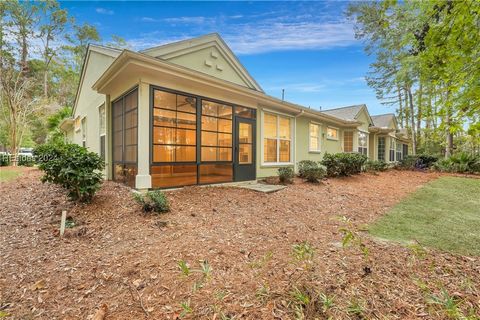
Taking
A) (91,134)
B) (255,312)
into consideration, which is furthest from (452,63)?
(91,134)

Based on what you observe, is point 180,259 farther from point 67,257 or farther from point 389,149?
point 389,149

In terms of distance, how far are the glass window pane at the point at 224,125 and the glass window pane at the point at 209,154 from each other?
71 centimetres

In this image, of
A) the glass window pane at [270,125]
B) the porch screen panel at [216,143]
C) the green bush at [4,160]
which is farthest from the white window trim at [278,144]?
the green bush at [4,160]

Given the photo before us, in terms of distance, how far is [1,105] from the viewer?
1633 cm

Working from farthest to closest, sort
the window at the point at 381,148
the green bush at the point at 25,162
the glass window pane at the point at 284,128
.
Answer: the window at the point at 381,148 → the green bush at the point at 25,162 → the glass window pane at the point at 284,128

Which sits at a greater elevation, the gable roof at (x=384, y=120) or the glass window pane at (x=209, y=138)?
the gable roof at (x=384, y=120)

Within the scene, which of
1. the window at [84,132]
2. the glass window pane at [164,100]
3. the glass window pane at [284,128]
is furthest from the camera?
the window at [84,132]

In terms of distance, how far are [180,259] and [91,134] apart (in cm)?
965

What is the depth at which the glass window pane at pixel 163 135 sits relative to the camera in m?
5.90

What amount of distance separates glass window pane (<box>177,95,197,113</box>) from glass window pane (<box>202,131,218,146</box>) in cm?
77

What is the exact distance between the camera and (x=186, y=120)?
21.1 ft

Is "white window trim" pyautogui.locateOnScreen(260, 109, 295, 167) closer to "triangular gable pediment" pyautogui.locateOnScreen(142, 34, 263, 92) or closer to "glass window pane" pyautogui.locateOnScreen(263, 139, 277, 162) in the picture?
"glass window pane" pyautogui.locateOnScreen(263, 139, 277, 162)

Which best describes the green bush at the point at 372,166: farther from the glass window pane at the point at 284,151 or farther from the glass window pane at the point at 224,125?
the glass window pane at the point at 224,125

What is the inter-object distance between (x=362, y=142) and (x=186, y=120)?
14.3 m
